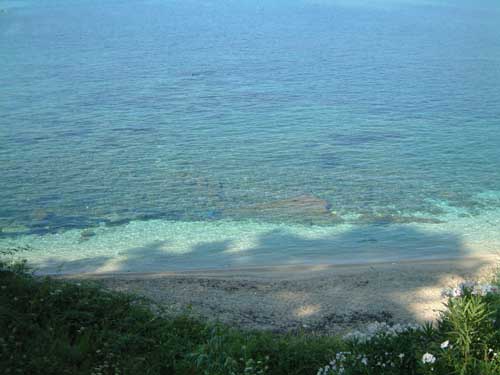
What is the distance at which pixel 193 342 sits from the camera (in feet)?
23.6

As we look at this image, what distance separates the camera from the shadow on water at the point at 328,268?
9.42 m

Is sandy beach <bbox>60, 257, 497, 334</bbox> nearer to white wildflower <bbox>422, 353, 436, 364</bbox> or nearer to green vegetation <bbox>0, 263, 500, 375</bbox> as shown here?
green vegetation <bbox>0, 263, 500, 375</bbox>

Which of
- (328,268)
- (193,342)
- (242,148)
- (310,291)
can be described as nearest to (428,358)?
(193,342)

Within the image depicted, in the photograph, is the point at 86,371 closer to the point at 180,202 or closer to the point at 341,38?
the point at 180,202

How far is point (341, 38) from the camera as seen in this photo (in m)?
37.0

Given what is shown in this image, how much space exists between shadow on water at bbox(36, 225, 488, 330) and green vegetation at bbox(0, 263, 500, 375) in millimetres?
1562

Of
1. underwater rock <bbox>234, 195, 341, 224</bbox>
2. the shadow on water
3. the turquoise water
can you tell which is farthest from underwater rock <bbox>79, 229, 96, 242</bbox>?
underwater rock <bbox>234, 195, 341, 224</bbox>

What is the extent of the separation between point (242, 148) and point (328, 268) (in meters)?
7.47

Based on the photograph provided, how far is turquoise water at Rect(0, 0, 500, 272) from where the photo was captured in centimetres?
1250

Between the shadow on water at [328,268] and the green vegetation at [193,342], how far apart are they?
1.56m

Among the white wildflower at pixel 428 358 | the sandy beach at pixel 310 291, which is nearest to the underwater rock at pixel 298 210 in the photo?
the sandy beach at pixel 310 291

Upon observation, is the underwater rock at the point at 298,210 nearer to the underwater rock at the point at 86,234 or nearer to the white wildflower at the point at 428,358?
the underwater rock at the point at 86,234

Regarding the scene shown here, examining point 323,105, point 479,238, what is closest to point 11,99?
point 323,105

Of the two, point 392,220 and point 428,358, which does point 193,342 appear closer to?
point 428,358
